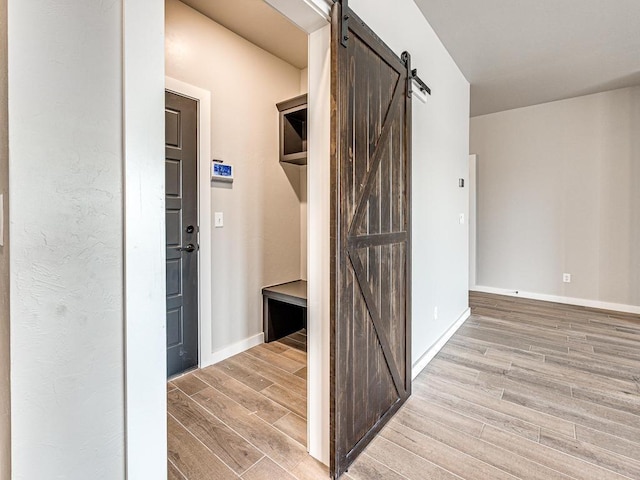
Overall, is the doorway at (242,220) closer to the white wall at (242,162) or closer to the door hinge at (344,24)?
the white wall at (242,162)

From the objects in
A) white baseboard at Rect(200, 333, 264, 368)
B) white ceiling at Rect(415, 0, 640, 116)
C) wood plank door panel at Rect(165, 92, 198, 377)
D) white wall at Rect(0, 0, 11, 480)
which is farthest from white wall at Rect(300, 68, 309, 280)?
white wall at Rect(0, 0, 11, 480)

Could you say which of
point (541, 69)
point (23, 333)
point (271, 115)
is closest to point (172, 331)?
point (23, 333)

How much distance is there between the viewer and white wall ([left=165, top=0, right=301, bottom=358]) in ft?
8.20

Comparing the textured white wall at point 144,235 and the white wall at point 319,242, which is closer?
the textured white wall at point 144,235

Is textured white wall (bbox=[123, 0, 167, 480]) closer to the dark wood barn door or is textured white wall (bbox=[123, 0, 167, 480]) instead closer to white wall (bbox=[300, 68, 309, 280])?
the dark wood barn door

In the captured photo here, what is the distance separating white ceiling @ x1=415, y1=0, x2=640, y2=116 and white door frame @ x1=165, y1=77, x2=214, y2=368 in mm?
1778

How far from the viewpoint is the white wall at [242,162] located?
2500mm

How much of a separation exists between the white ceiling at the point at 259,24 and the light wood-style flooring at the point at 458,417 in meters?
2.55

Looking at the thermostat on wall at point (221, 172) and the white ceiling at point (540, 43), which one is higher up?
the white ceiling at point (540, 43)

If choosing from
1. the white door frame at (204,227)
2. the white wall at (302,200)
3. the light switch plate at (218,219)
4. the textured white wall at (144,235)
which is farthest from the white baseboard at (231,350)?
the textured white wall at (144,235)

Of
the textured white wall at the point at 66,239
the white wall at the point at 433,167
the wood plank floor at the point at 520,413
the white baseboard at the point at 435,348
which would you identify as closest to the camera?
the textured white wall at the point at 66,239

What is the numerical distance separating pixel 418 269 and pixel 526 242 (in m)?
3.26

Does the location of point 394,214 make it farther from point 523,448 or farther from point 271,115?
point 271,115

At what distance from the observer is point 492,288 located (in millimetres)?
5148
